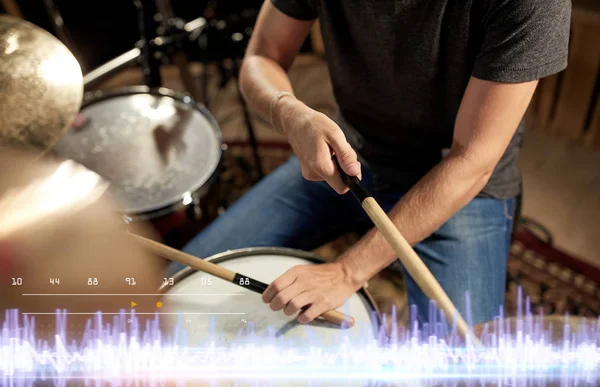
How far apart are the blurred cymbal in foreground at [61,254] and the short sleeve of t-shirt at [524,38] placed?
0.56 m

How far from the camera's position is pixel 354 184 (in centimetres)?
60

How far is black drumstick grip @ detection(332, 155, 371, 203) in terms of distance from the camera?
0.58m

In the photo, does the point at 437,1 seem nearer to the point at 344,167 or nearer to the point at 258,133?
the point at 344,167

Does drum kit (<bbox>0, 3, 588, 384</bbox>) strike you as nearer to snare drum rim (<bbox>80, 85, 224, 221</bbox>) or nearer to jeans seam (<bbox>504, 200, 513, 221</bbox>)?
snare drum rim (<bbox>80, 85, 224, 221</bbox>)

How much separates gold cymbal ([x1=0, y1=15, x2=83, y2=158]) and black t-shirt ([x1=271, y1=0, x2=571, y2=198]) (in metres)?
0.41

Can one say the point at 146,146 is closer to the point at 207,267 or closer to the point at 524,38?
the point at 207,267

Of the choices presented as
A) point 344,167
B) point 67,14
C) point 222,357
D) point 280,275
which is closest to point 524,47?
point 344,167

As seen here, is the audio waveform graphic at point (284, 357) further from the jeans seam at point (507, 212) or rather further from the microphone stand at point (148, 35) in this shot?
the microphone stand at point (148, 35)

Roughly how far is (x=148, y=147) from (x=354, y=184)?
0.59 metres

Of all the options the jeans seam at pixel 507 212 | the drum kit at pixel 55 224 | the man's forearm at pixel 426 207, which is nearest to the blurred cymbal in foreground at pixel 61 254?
the drum kit at pixel 55 224

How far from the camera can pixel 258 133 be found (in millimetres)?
1852

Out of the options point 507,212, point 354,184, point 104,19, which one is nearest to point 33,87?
point 354,184

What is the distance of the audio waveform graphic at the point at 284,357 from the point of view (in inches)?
23.4

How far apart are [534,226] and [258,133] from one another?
1.01 meters
